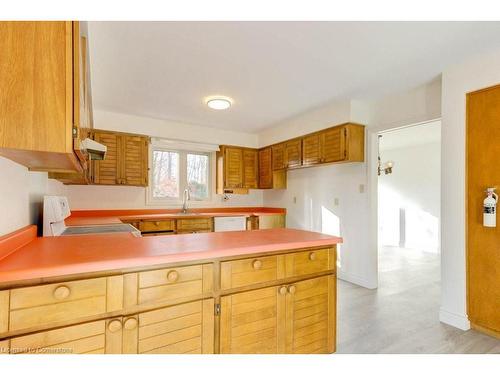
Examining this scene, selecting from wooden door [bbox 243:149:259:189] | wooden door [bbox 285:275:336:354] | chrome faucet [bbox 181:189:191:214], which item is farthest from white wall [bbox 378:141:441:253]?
wooden door [bbox 285:275:336:354]

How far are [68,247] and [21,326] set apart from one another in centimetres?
47

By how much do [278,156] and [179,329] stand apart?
139 inches

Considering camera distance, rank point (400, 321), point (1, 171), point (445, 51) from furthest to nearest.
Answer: point (400, 321)
point (445, 51)
point (1, 171)

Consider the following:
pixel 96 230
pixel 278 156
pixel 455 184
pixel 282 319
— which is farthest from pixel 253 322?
pixel 278 156

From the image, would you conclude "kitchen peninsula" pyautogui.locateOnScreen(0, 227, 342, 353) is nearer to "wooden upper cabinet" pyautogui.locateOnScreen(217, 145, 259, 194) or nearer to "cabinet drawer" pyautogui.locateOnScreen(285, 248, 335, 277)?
"cabinet drawer" pyautogui.locateOnScreen(285, 248, 335, 277)

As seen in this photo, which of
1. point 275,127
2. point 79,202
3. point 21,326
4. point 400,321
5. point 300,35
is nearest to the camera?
point 21,326

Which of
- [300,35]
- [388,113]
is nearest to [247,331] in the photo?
[300,35]

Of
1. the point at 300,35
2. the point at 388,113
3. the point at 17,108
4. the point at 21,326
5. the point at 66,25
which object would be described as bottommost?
the point at 21,326

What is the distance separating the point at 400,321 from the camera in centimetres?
238

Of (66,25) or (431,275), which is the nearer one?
(66,25)

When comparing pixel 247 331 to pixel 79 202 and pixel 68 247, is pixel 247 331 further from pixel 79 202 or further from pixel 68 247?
pixel 79 202

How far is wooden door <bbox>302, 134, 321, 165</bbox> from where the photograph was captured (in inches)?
143

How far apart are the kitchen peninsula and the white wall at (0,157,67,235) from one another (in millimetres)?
102

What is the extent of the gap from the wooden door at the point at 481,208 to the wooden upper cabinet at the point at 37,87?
2.88 metres
